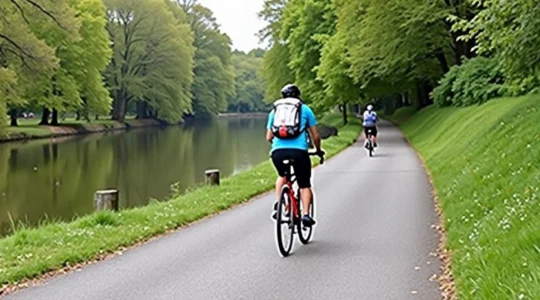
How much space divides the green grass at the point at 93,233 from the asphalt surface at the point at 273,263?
1.19ft

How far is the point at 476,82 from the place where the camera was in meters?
26.9

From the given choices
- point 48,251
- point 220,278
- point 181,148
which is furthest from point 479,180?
point 181,148

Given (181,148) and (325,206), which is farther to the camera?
(181,148)

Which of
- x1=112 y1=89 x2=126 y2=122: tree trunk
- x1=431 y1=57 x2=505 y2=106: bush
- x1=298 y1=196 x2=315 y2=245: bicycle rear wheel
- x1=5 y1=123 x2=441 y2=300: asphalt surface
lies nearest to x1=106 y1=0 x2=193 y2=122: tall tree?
x1=112 y1=89 x2=126 y2=122: tree trunk

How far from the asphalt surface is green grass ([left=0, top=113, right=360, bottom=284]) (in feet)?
1.19

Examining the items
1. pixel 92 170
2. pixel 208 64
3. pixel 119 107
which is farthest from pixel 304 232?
pixel 208 64

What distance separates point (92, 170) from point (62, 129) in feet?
93.1

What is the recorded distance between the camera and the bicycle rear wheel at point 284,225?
7742 millimetres

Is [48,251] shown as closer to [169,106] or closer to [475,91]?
[475,91]

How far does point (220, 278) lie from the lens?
7.00 m

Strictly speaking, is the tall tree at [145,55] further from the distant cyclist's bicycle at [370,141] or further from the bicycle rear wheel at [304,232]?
the bicycle rear wheel at [304,232]

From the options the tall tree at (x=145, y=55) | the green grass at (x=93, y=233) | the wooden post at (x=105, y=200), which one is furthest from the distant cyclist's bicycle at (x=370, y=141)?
the tall tree at (x=145, y=55)

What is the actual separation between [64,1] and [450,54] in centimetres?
2030

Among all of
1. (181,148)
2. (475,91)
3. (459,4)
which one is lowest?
(181,148)
